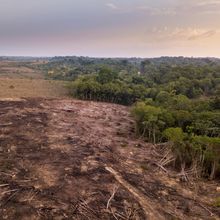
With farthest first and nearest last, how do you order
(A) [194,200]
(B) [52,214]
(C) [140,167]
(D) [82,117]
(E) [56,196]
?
(D) [82,117], (C) [140,167], (A) [194,200], (E) [56,196], (B) [52,214]

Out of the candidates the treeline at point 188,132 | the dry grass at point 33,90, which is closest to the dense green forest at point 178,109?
the treeline at point 188,132

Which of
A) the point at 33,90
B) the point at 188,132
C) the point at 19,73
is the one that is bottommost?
the point at 19,73

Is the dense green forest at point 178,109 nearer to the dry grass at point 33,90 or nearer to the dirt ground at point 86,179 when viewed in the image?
the dirt ground at point 86,179

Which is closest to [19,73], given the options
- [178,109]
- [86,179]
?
[178,109]

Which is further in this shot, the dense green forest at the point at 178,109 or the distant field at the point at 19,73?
the distant field at the point at 19,73

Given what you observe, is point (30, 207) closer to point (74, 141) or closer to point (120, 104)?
point (74, 141)

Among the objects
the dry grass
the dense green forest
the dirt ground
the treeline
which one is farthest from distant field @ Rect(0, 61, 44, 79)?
the treeline

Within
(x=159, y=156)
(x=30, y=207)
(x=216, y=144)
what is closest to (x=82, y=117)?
(x=159, y=156)

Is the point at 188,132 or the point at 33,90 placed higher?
the point at 188,132

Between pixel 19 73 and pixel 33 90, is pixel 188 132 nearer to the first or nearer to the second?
pixel 33 90
